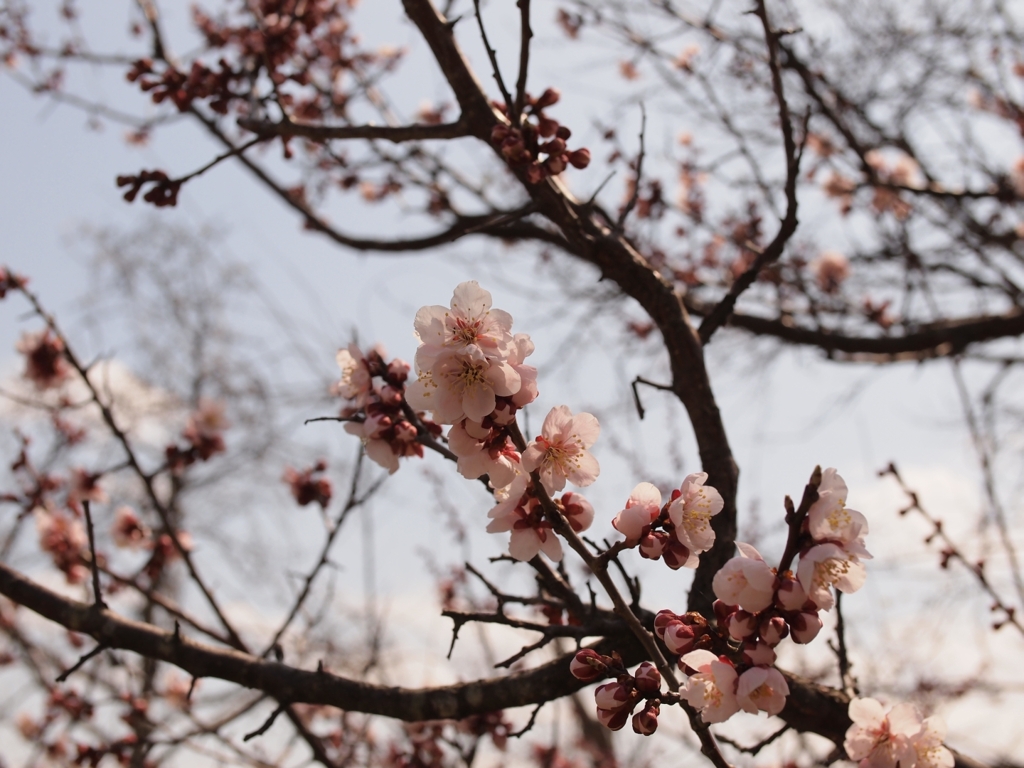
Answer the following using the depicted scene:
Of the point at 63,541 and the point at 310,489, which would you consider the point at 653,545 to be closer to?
the point at 310,489

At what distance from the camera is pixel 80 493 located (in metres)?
3.57

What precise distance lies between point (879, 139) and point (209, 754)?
5532 mm

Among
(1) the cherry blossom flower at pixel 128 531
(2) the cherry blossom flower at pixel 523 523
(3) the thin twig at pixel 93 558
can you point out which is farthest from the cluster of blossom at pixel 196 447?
(2) the cherry blossom flower at pixel 523 523

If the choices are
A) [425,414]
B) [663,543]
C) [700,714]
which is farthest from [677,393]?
[700,714]

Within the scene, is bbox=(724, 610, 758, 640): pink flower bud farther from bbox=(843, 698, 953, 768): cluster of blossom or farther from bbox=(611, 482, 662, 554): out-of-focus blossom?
bbox=(843, 698, 953, 768): cluster of blossom

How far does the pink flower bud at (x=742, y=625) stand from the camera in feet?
3.71

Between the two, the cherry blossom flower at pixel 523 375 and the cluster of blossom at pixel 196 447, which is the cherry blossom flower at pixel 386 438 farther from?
the cluster of blossom at pixel 196 447

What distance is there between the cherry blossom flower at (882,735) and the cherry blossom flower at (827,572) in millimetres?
414

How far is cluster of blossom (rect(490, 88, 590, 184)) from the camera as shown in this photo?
185cm

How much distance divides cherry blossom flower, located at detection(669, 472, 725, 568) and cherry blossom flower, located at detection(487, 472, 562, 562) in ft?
0.71

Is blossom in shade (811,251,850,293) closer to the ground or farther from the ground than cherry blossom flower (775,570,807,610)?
farther from the ground

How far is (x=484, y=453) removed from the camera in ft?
4.01

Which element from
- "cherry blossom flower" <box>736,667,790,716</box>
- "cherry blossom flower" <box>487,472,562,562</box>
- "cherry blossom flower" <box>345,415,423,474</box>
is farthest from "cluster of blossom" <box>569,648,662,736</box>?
"cherry blossom flower" <box>345,415,423,474</box>

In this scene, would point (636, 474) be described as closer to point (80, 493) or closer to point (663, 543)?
point (80, 493)
